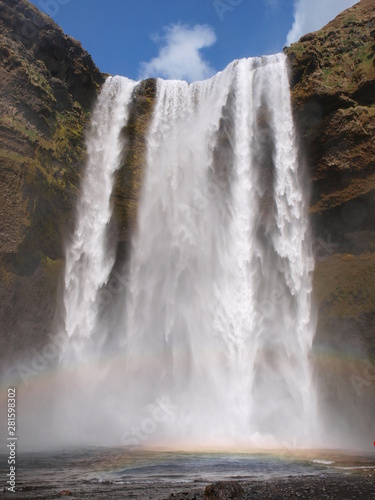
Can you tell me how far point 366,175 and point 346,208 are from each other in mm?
1921

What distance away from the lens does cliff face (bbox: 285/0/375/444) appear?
2045 cm

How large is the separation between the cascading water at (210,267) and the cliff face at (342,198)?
83 centimetres

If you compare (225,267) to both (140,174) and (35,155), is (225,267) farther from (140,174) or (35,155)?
(35,155)

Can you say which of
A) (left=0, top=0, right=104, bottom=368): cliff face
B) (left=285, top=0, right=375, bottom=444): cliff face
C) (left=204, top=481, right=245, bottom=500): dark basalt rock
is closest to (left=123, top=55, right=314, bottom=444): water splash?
(left=285, top=0, right=375, bottom=444): cliff face

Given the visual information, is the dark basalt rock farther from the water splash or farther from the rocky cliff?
the rocky cliff

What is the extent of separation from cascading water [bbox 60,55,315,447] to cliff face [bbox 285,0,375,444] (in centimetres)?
83

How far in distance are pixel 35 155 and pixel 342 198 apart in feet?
52.9

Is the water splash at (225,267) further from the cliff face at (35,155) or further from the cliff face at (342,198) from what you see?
the cliff face at (35,155)

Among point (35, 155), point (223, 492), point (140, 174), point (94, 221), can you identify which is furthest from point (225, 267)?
point (223, 492)

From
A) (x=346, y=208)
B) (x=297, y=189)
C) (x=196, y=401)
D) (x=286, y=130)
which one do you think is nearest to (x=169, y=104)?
(x=286, y=130)

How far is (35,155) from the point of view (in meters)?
22.5

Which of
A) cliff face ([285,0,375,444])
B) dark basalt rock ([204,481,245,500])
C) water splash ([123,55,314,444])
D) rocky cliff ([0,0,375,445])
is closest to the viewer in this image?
dark basalt rock ([204,481,245,500])

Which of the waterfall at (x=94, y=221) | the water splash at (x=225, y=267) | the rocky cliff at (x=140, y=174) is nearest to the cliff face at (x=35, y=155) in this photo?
the rocky cliff at (x=140, y=174)

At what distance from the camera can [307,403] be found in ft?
67.2
